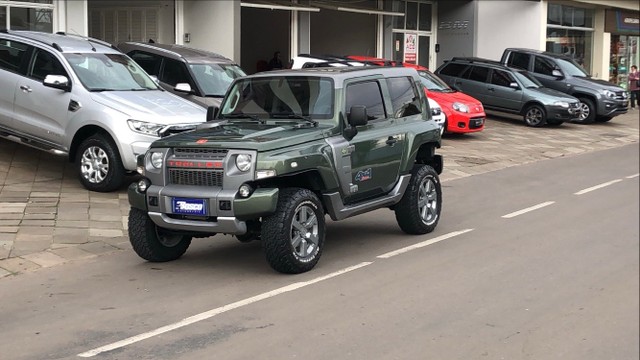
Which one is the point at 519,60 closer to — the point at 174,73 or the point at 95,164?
the point at 174,73

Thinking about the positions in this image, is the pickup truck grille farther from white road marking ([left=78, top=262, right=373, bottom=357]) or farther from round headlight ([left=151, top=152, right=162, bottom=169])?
white road marking ([left=78, top=262, right=373, bottom=357])

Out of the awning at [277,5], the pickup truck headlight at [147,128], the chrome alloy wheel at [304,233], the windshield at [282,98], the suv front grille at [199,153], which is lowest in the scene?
the chrome alloy wheel at [304,233]

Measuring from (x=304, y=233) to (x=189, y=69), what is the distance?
719cm

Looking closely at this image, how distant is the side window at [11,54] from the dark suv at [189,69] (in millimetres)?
2445

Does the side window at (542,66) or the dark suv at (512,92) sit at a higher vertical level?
the side window at (542,66)

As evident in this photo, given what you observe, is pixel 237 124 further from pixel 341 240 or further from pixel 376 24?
pixel 376 24

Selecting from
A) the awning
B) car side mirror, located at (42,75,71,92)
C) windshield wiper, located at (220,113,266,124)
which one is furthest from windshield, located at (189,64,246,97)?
the awning

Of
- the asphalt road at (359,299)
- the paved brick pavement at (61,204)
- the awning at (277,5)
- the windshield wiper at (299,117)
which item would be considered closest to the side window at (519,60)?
the awning at (277,5)

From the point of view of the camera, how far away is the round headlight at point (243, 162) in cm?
723

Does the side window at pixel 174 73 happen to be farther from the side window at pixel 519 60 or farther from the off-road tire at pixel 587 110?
the side window at pixel 519 60

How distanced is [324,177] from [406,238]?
192 centimetres

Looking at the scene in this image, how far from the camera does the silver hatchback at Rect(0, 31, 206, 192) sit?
1103 centimetres

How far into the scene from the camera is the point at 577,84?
81.5 feet

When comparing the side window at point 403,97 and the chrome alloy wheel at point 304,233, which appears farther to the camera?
the side window at point 403,97
